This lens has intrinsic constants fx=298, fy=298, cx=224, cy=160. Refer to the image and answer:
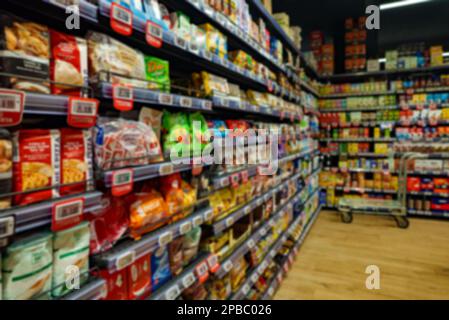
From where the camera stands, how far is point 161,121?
1.53 metres

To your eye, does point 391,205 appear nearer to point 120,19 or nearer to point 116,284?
point 116,284

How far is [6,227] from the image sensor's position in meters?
0.70

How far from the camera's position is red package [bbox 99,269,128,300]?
3.68 feet

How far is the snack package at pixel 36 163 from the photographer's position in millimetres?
812

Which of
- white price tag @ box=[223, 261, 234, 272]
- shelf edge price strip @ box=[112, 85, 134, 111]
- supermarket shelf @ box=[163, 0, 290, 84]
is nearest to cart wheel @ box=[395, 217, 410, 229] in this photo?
supermarket shelf @ box=[163, 0, 290, 84]

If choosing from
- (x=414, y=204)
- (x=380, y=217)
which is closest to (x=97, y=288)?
(x=380, y=217)

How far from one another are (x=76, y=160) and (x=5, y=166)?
8.5 inches

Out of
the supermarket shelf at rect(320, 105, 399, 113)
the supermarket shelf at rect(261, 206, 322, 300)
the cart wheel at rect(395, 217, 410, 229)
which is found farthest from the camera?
the supermarket shelf at rect(320, 105, 399, 113)

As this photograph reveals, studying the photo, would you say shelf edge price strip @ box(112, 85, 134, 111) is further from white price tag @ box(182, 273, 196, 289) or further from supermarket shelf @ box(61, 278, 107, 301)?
white price tag @ box(182, 273, 196, 289)

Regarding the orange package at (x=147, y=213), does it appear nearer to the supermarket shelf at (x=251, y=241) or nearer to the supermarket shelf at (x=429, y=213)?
the supermarket shelf at (x=251, y=241)

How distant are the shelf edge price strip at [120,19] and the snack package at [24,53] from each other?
0.76 feet

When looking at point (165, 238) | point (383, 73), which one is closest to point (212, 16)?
point (165, 238)

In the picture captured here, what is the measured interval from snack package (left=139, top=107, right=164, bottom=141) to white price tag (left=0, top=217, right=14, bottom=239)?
0.75 meters

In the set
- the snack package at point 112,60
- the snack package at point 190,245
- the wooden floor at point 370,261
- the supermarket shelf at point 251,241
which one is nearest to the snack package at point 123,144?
the snack package at point 112,60
